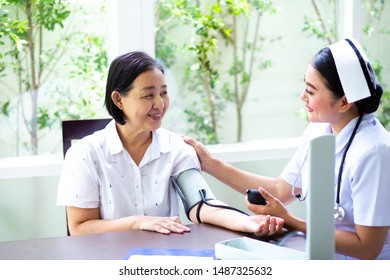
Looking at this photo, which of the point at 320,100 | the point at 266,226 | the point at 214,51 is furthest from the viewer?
the point at 214,51

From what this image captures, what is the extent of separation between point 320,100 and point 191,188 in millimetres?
556

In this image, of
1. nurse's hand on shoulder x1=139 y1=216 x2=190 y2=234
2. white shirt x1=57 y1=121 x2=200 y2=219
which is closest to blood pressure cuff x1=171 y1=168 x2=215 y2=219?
white shirt x1=57 y1=121 x2=200 y2=219

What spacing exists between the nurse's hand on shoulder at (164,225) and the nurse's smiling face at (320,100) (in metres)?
0.61

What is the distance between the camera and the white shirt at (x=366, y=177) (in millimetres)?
1988

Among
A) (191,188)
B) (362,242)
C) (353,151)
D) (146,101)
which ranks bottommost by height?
(362,242)

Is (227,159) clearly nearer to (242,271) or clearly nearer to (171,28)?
(171,28)

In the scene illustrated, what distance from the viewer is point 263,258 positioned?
1527 millimetres

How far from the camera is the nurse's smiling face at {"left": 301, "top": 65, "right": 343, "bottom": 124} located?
2.14m

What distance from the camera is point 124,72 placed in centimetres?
232

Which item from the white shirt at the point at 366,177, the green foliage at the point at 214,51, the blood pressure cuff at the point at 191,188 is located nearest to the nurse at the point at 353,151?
the white shirt at the point at 366,177

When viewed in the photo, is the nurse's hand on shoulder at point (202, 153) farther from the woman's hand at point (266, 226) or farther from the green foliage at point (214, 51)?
the green foliage at point (214, 51)

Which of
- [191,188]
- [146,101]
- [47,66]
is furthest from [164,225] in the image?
[47,66]

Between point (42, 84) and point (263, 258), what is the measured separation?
2109 millimetres

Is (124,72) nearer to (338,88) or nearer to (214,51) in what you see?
(338,88)
